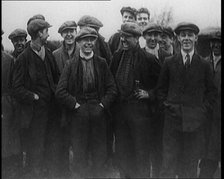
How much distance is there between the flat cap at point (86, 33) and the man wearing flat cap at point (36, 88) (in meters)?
0.44

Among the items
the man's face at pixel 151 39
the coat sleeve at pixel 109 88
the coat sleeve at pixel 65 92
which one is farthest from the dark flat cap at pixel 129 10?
the coat sleeve at pixel 65 92

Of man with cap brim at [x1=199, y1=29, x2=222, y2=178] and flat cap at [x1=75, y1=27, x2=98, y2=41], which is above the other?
flat cap at [x1=75, y1=27, x2=98, y2=41]

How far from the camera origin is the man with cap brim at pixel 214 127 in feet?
18.2

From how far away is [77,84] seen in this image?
5.42 meters

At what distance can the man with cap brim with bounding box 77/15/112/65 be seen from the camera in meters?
5.54

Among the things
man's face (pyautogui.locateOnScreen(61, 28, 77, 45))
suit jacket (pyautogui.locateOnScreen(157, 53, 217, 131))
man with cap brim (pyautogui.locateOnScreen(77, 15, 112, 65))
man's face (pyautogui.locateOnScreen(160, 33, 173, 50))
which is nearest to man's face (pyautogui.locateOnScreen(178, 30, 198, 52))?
suit jacket (pyautogui.locateOnScreen(157, 53, 217, 131))

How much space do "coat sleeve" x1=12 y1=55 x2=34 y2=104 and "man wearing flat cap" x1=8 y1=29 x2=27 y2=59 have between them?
19 centimetres

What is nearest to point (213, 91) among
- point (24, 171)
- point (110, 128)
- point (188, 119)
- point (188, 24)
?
point (188, 119)

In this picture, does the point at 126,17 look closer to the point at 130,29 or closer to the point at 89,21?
the point at 130,29

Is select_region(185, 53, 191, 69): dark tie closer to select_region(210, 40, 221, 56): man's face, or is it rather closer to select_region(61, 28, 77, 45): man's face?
select_region(210, 40, 221, 56): man's face

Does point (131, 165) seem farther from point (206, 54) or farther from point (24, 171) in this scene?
point (206, 54)

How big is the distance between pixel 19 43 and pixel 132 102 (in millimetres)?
1731

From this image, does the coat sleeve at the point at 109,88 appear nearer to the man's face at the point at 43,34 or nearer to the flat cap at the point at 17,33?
the man's face at the point at 43,34

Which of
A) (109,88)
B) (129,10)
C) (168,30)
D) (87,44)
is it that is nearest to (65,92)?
(109,88)
